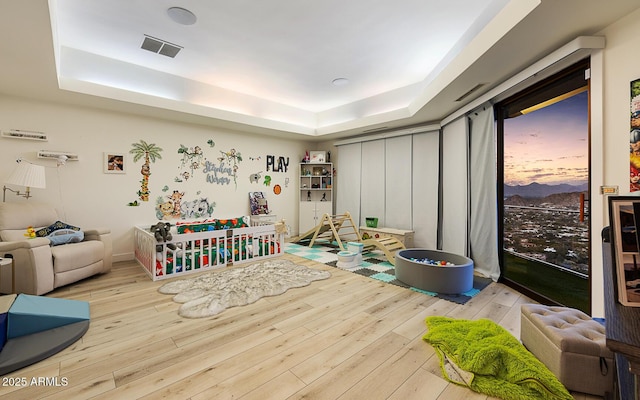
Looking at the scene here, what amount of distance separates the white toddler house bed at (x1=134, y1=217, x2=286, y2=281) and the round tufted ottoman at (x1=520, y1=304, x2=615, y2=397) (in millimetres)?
3536

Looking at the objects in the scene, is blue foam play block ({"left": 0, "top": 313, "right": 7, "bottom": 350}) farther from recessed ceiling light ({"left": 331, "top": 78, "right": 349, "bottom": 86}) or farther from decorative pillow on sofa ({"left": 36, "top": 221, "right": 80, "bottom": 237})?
recessed ceiling light ({"left": 331, "top": 78, "right": 349, "bottom": 86})

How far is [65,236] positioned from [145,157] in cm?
167

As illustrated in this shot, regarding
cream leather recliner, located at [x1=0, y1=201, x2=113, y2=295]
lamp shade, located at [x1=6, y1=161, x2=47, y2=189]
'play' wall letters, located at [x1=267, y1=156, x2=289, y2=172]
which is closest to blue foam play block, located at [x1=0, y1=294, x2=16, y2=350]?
cream leather recliner, located at [x1=0, y1=201, x2=113, y2=295]

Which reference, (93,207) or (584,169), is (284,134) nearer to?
(93,207)

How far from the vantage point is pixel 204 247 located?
3764 millimetres

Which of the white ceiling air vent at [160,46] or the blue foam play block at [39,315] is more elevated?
the white ceiling air vent at [160,46]

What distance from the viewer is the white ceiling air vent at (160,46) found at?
3100 millimetres

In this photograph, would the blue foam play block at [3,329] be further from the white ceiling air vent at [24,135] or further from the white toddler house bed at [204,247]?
the white ceiling air vent at [24,135]

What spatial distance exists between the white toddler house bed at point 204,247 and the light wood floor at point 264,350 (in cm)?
52

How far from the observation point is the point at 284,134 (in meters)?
5.67

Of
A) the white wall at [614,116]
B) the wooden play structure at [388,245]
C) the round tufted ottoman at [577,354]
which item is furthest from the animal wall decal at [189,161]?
the white wall at [614,116]

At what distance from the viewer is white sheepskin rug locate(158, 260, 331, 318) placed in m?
2.54

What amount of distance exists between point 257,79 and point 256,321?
3.56 m

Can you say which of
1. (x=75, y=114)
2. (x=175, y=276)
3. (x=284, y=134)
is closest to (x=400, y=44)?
(x=284, y=134)
